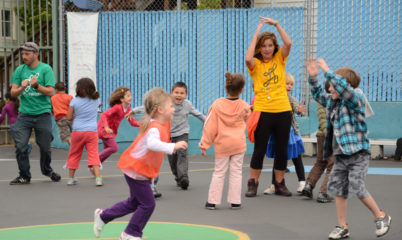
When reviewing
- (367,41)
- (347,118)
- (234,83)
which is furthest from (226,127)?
(367,41)

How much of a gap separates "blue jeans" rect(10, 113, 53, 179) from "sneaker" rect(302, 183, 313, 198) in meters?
4.03

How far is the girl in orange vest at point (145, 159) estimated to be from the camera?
5.22m

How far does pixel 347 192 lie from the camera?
18.4 ft

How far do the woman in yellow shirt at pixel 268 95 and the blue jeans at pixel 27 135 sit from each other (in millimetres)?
3315

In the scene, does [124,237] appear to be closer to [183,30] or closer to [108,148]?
[108,148]

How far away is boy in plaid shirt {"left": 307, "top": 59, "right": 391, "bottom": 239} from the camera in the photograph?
5480 mm

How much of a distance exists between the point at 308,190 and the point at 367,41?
7.06 m

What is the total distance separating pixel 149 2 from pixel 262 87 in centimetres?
1032

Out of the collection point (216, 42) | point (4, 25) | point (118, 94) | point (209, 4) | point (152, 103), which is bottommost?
point (118, 94)

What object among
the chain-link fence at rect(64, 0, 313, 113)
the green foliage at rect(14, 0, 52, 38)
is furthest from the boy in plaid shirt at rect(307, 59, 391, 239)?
the green foliage at rect(14, 0, 52, 38)

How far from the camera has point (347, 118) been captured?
221 inches

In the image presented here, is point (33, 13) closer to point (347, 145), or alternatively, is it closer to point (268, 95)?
point (268, 95)

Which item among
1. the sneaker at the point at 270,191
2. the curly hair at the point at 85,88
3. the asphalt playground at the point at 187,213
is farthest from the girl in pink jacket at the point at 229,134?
the curly hair at the point at 85,88

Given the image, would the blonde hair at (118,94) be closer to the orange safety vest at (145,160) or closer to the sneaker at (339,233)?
the orange safety vest at (145,160)
